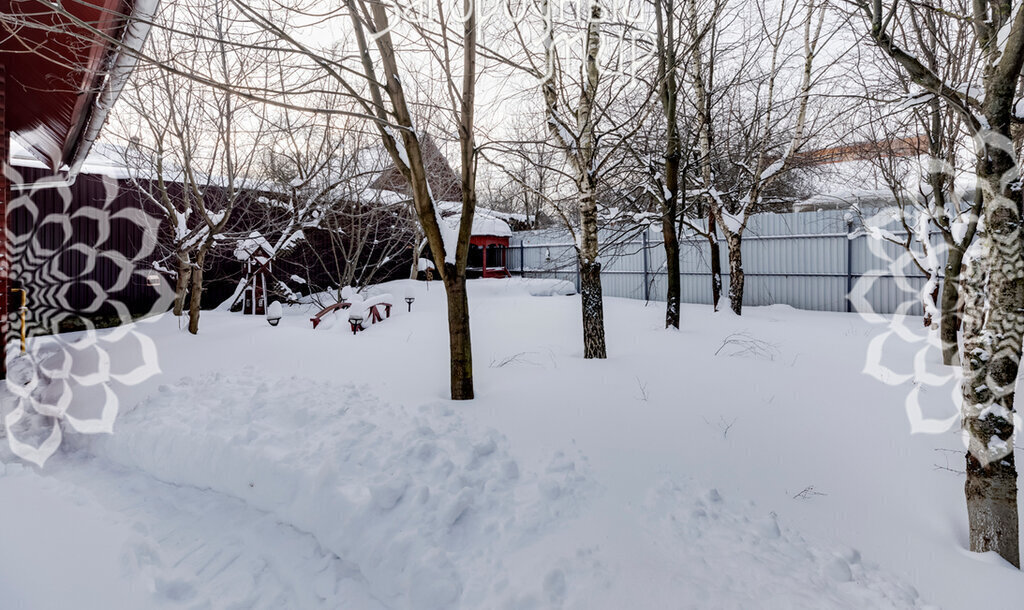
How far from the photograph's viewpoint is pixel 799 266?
12.7m

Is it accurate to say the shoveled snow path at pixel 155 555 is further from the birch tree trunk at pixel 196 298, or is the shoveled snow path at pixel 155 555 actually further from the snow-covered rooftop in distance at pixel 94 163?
the snow-covered rooftop in distance at pixel 94 163

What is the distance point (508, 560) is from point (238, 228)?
43.3ft

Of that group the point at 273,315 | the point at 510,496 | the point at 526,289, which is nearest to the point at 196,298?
the point at 273,315

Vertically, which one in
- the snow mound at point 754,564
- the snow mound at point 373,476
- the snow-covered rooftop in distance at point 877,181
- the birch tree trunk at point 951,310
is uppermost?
the snow-covered rooftop in distance at point 877,181

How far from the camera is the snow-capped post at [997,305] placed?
2506 millimetres

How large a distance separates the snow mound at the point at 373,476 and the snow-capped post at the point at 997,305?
2.09 m

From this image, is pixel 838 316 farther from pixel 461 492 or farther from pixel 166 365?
pixel 166 365

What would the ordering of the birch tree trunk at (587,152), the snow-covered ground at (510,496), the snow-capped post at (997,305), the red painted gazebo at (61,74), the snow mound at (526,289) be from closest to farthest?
the snow-covered ground at (510,496) → the snow-capped post at (997,305) → the red painted gazebo at (61,74) → the birch tree trunk at (587,152) → the snow mound at (526,289)

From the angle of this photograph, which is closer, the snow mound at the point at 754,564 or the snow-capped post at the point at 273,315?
the snow mound at the point at 754,564

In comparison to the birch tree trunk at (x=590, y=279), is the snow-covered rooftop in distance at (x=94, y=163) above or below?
above

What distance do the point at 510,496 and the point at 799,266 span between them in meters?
12.3

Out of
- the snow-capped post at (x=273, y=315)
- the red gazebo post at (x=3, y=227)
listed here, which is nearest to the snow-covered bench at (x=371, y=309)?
the snow-capped post at (x=273, y=315)

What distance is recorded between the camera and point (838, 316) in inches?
431

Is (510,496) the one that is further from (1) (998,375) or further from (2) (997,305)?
(2) (997,305)
